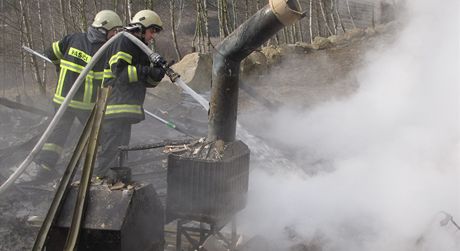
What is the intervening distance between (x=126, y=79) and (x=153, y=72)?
280mm

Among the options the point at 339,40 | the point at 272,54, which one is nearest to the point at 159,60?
the point at 272,54

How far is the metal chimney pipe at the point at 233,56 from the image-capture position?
3.43 m

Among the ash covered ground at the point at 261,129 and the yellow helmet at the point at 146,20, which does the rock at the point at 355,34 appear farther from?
the yellow helmet at the point at 146,20

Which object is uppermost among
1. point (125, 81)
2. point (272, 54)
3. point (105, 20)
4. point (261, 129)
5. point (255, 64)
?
point (105, 20)

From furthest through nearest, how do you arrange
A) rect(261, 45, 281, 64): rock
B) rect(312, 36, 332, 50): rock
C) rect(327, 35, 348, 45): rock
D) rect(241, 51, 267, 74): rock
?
1. rect(327, 35, 348, 45): rock
2. rect(312, 36, 332, 50): rock
3. rect(261, 45, 281, 64): rock
4. rect(241, 51, 267, 74): rock

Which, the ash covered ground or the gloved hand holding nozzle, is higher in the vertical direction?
the gloved hand holding nozzle

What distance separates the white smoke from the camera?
13.3ft

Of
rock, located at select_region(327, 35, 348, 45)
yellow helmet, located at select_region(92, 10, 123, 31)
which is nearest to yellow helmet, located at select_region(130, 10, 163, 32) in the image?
yellow helmet, located at select_region(92, 10, 123, 31)

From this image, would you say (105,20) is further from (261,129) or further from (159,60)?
(261,129)

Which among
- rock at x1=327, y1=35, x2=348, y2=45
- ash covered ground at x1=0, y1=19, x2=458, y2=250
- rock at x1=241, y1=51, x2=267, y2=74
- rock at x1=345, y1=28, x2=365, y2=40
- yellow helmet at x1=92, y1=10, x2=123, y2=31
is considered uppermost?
yellow helmet at x1=92, y1=10, x2=123, y2=31

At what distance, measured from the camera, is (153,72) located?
13.9 feet

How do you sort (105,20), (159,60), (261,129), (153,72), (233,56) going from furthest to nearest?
(261,129) → (105,20) → (153,72) → (159,60) → (233,56)

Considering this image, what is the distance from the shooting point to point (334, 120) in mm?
7375

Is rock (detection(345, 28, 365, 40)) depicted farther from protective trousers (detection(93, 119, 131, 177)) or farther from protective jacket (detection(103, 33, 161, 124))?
protective trousers (detection(93, 119, 131, 177))
